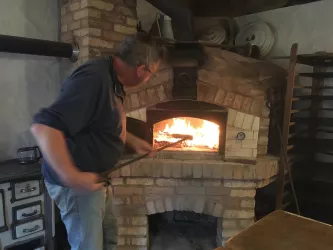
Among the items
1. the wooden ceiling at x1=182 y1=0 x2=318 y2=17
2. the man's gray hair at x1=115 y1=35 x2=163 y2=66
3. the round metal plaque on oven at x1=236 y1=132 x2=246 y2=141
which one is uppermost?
the wooden ceiling at x1=182 y1=0 x2=318 y2=17

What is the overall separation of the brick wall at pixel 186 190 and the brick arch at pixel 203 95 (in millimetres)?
404

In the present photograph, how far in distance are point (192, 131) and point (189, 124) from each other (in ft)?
0.20

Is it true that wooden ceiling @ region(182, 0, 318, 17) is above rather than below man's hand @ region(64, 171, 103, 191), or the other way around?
above

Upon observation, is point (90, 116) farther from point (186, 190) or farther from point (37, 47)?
point (186, 190)

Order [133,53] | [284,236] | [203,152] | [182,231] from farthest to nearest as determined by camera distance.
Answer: [182,231] < [203,152] < [133,53] < [284,236]

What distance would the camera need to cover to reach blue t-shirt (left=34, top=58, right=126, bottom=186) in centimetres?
113

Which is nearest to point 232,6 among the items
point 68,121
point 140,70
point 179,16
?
point 179,16

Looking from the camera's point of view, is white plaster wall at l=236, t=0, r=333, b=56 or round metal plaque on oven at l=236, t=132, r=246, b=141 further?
white plaster wall at l=236, t=0, r=333, b=56

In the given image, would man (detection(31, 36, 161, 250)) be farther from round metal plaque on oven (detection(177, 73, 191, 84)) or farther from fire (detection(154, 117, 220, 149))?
fire (detection(154, 117, 220, 149))

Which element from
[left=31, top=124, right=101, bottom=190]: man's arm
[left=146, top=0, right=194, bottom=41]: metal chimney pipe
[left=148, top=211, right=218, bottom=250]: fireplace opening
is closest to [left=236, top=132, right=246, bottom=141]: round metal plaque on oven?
[left=146, top=0, right=194, bottom=41]: metal chimney pipe

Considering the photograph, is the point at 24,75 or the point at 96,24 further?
the point at 24,75

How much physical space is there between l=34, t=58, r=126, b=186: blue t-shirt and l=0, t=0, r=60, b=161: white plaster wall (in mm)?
1096

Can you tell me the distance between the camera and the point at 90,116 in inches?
48.0

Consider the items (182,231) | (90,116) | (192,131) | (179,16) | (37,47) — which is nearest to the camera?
(90,116)
